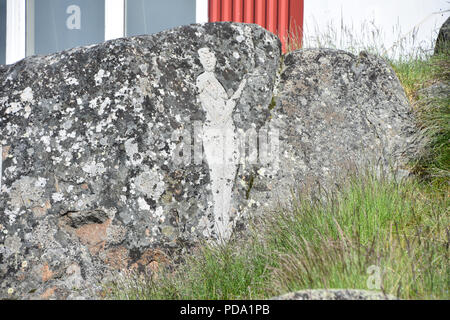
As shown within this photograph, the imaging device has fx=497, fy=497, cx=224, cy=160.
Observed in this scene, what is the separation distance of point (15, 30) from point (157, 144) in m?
4.06

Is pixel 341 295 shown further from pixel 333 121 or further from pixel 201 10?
pixel 201 10

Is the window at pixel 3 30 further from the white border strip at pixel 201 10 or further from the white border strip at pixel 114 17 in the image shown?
the white border strip at pixel 201 10

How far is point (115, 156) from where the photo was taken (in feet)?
10.4

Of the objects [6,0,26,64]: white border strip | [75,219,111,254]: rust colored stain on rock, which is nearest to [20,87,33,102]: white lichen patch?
[75,219,111,254]: rust colored stain on rock

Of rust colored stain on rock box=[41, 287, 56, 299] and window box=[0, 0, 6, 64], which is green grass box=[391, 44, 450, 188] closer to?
rust colored stain on rock box=[41, 287, 56, 299]

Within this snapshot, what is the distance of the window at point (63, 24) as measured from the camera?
625cm

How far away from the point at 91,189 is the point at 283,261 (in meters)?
1.30

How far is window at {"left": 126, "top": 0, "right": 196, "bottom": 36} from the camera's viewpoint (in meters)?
6.19

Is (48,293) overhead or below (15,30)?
below

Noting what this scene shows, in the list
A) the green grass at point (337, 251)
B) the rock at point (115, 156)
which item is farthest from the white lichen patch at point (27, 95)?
the green grass at point (337, 251)

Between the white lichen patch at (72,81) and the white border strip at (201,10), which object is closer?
the white lichen patch at (72,81)

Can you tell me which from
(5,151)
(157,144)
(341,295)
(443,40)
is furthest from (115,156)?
(443,40)

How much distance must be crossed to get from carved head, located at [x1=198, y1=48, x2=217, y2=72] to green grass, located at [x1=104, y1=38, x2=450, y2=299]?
1077mm

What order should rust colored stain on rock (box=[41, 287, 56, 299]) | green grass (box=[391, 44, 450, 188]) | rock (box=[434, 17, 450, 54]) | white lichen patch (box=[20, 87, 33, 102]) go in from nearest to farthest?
rust colored stain on rock (box=[41, 287, 56, 299])
white lichen patch (box=[20, 87, 33, 102])
green grass (box=[391, 44, 450, 188])
rock (box=[434, 17, 450, 54])
